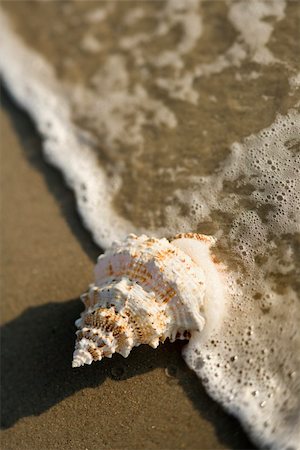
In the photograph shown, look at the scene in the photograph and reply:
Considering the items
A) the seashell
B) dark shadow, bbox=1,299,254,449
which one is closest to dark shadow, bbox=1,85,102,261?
dark shadow, bbox=1,299,254,449

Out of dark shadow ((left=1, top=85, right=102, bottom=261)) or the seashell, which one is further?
dark shadow ((left=1, top=85, right=102, bottom=261))

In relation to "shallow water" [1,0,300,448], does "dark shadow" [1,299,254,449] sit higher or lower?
lower

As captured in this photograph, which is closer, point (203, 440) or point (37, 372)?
point (203, 440)

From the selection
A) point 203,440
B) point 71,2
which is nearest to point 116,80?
point 71,2

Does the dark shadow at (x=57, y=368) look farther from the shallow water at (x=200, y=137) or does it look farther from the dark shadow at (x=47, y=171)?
the dark shadow at (x=47, y=171)

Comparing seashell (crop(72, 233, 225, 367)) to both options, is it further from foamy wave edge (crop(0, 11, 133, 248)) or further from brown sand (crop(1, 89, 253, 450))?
foamy wave edge (crop(0, 11, 133, 248))

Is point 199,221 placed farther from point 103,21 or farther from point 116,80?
point 103,21
